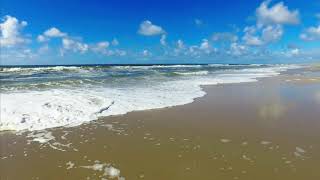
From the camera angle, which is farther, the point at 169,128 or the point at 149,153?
the point at 169,128

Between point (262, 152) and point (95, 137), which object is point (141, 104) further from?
point (262, 152)

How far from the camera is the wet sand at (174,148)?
5.25 metres

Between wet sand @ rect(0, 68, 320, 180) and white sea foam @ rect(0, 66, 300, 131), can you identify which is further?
white sea foam @ rect(0, 66, 300, 131)

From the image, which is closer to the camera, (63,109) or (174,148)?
(174,148)

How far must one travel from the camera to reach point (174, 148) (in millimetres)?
6543

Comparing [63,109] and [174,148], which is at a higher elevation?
[63,109]

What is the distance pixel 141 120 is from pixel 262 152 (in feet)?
13.5

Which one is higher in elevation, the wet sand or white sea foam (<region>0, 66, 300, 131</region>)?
white sea foam (<region>0, 66, 300, 131</region>)

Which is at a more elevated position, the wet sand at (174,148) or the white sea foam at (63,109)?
the white sea foam at (63,109)

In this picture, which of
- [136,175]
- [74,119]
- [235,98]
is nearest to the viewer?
[136,175]

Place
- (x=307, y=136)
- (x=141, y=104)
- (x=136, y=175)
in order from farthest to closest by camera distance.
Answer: (x=141, y=104) < (x=307, y=136) < (x=136, y=175)

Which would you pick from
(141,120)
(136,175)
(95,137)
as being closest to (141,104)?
(141,120)

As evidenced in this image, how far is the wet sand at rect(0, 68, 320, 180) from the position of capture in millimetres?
A: 5250

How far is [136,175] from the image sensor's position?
16.8 feet
